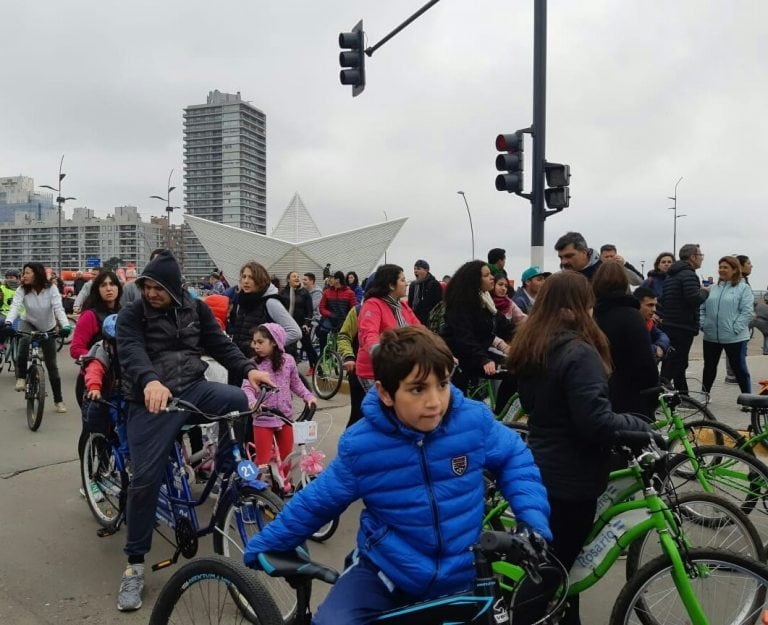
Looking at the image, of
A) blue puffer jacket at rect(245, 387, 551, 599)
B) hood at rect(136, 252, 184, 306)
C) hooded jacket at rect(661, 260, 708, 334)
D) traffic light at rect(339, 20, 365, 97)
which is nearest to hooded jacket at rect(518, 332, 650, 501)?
blue puffer jacket at rect(245, 387, 551, 599)

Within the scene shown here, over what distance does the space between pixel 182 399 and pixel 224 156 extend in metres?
68.5

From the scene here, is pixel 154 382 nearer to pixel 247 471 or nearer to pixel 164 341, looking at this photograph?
pixel 164 341

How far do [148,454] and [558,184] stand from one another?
675 cm

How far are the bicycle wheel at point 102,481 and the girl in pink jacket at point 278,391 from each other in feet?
3.06

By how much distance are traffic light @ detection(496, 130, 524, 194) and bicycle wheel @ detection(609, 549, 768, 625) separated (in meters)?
6.65

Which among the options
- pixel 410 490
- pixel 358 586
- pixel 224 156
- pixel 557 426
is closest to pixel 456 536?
pixel 410 490

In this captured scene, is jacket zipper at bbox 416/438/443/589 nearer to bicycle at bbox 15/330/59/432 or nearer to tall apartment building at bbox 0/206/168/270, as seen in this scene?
bicycle at bbox 15/330/59/432

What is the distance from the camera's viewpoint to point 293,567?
1.90 metres

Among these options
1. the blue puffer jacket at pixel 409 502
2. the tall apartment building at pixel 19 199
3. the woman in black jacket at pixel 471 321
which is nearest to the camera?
the blue puffer jacket at pixel 409 502

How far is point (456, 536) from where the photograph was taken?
2039 millimetres

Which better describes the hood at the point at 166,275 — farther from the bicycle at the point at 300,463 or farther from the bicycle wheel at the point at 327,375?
the bicycle wheel at the point at 327,375

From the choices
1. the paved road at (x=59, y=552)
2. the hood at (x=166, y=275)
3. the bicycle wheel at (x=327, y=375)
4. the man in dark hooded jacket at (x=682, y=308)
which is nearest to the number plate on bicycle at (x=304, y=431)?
the paved road at (x=59, y=552)

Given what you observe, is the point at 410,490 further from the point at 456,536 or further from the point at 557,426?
the point at 557,426

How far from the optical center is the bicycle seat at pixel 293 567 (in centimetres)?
187
